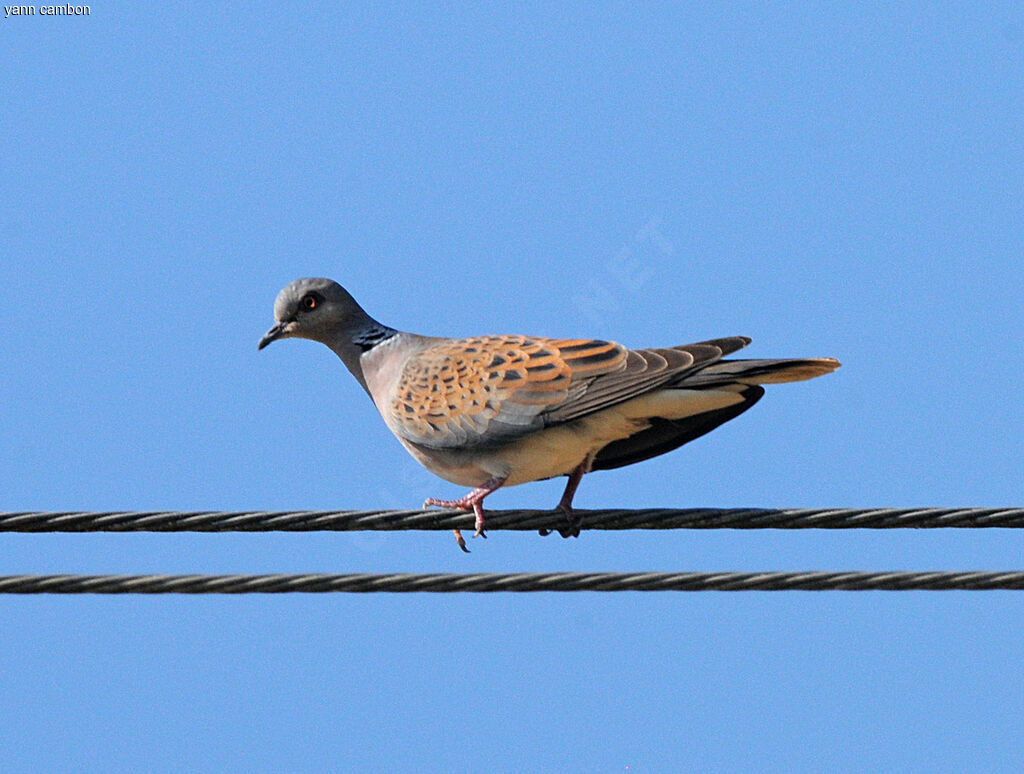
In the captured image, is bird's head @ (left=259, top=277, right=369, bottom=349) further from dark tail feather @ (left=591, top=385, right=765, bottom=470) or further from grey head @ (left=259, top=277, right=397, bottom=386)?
dark tail feather @ (left=591, top=385, right=765, bottom=470)

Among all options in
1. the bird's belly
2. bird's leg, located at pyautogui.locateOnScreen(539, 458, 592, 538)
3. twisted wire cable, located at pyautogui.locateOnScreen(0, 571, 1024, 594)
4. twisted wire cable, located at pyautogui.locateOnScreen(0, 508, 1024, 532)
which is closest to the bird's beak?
the bird's belly

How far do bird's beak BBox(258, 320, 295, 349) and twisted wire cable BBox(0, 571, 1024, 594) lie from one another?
280cm

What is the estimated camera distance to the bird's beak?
7867 mm

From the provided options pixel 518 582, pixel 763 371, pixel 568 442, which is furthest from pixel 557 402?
pixel 518 582

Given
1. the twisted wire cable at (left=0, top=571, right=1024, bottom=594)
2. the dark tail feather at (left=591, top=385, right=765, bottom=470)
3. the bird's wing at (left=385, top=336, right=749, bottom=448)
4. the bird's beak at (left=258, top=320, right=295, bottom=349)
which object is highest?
the bird's beak at (left=258, top=320, right=295, bottom=349)

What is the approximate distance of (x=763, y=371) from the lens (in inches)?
245

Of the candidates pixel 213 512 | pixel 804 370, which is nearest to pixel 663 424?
pixel 804 370

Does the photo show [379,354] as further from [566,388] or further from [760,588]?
[760,588]

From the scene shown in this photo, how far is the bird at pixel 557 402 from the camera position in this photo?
6.40 m

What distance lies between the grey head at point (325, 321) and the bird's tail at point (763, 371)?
86.1 inches

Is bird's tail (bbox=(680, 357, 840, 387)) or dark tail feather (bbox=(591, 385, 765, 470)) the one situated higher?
dark tail feather (bbox=(591, 385, 765, 470))

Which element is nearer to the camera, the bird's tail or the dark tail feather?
the bird's tail

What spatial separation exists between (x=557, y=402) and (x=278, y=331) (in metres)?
2.05

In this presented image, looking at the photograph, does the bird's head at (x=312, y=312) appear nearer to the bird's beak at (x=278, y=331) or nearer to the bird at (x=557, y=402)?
the bird's beak at (x=278, y=331)
